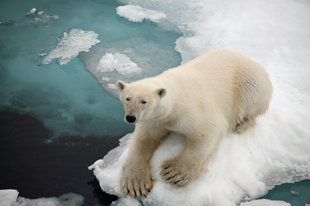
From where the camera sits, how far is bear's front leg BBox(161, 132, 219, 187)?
3.00 metres

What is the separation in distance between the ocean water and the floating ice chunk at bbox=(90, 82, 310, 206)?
0.60 feet

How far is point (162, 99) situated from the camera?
261 centimetres

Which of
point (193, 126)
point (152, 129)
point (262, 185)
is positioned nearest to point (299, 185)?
point (262, 185)

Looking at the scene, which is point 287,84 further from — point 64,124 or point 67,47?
point 67,47

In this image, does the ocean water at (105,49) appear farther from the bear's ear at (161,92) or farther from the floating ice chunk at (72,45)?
the bear's ear at (161,92)

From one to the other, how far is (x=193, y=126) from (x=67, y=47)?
143 inches

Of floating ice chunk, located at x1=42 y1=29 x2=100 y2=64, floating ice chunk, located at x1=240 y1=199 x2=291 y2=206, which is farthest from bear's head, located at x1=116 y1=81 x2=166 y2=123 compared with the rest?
floating ice chunk, located at x1=42 y1=29 x2=100 y2=64

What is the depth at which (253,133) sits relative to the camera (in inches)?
145

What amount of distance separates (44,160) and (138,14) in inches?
165

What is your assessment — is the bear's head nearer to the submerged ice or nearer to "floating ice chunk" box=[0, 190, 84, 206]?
the submerged ice

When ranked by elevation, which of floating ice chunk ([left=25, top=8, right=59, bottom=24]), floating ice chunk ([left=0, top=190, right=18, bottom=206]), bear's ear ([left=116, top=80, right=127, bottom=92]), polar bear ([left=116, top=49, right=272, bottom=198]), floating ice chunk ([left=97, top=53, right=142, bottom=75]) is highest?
bear's ear ([left=116, top=80, right=127, bottom=92])

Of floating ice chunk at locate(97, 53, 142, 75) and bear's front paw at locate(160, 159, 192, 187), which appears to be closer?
bear's front paw at locate(160, 159, 192, 187)

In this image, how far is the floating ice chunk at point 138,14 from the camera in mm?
6562

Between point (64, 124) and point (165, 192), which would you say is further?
point (64, 124)
